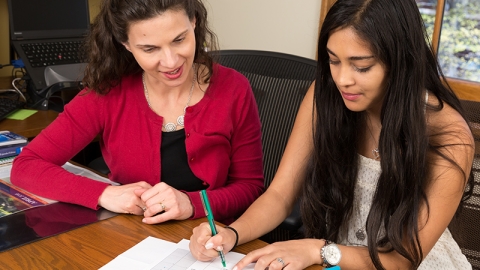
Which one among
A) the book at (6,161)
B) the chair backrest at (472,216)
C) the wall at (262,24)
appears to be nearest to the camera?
the chair backrest at (472,216)

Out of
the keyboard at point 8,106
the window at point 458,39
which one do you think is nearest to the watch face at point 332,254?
the keyboard at point 8,106

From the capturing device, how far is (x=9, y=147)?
4.72 ft

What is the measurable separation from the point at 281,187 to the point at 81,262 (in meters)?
0.49

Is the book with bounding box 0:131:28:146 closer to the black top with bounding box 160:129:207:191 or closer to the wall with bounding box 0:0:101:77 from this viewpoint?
the black top with bounding box 160:129:207:191

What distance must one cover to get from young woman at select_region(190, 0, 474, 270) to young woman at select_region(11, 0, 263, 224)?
0.72 feet

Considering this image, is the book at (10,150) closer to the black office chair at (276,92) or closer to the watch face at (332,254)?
the black office chair at (276,92)

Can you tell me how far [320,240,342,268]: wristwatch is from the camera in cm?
99

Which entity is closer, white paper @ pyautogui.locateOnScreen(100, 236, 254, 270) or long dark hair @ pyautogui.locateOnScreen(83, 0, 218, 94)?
white paper @ pyautogui.locateOnScreen(100, 236, 254, 270)

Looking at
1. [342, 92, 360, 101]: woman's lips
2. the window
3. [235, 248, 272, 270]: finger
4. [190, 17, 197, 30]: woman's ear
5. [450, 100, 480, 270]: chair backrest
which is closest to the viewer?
[235, 248, 272, 270]: finger

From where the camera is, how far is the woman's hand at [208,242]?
3.15 ft

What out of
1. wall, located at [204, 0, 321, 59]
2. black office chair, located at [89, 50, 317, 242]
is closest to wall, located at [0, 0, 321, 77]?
wall, located at [204, 0, 321, 59]

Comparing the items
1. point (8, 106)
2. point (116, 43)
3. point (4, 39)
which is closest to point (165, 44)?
point (116, 43)

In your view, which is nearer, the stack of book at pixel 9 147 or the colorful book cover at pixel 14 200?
the colorful book cover at pixel 14 200

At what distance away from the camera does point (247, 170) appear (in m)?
1.39
